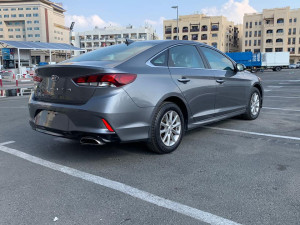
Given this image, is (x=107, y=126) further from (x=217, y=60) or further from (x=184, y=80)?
(x=217, y=60)

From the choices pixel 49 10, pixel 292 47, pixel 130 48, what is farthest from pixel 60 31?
pixel 130 48

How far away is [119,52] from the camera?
13.6 ft

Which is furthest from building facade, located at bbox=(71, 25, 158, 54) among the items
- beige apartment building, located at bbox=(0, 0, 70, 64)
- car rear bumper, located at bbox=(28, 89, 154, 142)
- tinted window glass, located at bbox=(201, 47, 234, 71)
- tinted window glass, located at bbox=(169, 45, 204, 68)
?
car rear bumper, located at bbox=(28, 89, 154, 142)

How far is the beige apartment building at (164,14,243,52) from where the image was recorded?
317ft

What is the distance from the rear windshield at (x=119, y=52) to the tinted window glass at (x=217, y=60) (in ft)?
4.03

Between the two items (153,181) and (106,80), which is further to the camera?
(106,80)

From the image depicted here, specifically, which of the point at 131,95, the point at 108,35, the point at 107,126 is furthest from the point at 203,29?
the point at 107,126

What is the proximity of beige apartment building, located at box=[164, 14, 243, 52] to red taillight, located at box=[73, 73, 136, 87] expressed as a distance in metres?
96.9

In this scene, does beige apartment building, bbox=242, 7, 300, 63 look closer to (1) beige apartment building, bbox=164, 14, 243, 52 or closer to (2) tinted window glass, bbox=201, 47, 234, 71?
(1) beige apartment building, bbox=164, 14, 243, 52

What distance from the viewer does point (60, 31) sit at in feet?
385

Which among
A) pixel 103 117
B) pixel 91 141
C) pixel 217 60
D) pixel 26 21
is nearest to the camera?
pixel 103 117

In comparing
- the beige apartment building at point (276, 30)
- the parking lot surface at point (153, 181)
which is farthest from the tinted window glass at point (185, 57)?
the beige apartment building at point (276, 30)

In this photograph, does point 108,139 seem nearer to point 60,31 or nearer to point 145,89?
point 145,89

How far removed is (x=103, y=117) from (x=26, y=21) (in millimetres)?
119564
